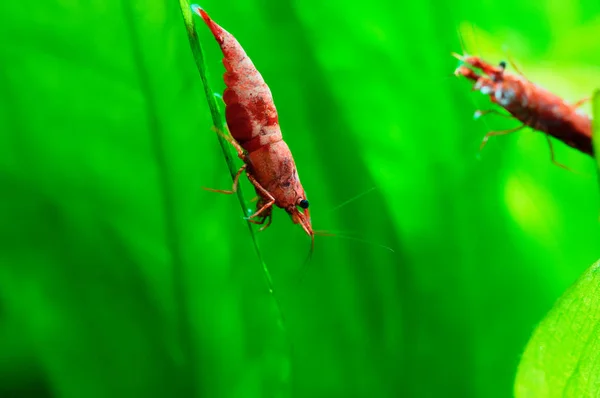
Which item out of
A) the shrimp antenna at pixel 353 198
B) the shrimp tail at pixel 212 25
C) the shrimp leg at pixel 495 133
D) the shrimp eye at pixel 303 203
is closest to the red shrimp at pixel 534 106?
the shrimp leg at pixel 495 133

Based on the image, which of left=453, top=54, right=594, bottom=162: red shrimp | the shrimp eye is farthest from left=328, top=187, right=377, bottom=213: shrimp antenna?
left=453, top=54, right=594, bottom=162: red shrimp

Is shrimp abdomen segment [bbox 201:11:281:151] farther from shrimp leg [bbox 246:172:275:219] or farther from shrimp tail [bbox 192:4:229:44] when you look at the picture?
shrimp leg [bbox 246:172:275:219]

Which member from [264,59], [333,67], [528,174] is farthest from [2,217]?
[528,174]

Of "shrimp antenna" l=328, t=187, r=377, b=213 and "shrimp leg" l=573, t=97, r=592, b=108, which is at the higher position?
"shrimp antenna" l=328, t=187, r=377, b=213

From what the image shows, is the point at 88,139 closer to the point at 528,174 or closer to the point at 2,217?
the point at 2,217

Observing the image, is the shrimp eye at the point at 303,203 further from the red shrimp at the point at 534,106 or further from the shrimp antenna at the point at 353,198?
the red shrimp at the point at 534,106
